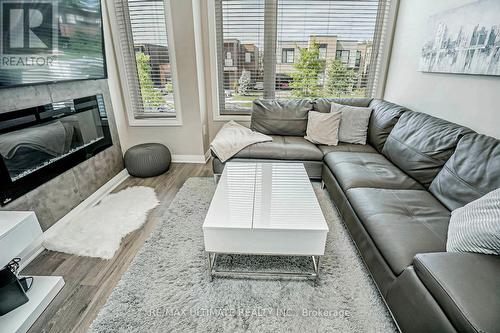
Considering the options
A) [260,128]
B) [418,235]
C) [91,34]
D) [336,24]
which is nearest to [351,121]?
[260,128]

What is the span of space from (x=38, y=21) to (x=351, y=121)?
289 centimetres

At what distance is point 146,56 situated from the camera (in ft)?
10.2

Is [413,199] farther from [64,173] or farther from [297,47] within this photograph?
[64,173]

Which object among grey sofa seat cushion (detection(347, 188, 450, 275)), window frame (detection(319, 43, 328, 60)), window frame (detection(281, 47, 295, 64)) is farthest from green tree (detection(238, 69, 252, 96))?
grey sofa seat cushion (detection(347, 188, 450, 275))

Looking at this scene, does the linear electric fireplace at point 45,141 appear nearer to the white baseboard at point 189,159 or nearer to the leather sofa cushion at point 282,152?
the white baseboard at point 189,159

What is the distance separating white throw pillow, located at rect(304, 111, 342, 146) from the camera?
114 inches

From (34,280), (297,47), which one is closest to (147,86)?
(297,47)

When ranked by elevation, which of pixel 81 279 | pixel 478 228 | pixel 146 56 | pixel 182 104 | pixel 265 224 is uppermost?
pixel 146 56

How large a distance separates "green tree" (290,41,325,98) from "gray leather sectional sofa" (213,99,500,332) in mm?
604

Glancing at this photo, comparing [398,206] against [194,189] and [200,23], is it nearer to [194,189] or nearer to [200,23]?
[194,189]

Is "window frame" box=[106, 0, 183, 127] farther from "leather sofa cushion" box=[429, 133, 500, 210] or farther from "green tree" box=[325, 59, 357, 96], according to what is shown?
"leather sofa cushion" box=[429, 133, 500, 210]

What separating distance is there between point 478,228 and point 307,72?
2786 mm

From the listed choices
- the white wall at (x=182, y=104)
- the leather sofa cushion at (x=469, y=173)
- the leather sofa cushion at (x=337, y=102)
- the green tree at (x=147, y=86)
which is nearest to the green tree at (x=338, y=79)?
the leather sofa cushion at (x=337, y=102)

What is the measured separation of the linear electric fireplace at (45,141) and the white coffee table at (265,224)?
138cm
